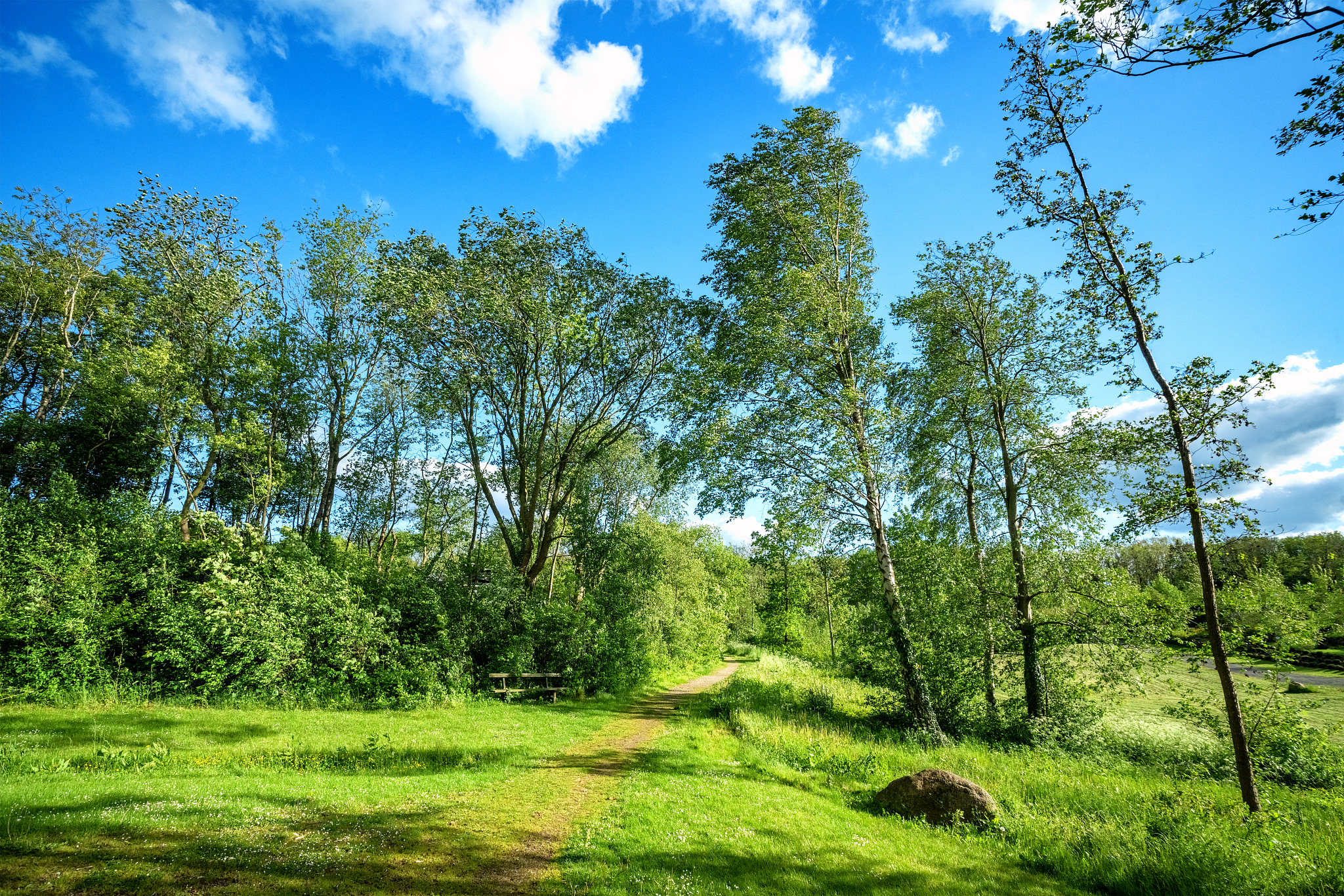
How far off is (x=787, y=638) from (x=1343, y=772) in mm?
36759

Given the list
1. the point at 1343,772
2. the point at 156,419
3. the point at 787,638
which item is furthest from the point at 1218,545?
the point at 787,638

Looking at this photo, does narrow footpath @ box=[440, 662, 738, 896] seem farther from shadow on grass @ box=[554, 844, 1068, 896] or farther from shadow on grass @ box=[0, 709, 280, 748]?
shadow on grass @ box=[0, 709, 280, 748]

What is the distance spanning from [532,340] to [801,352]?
11652mm

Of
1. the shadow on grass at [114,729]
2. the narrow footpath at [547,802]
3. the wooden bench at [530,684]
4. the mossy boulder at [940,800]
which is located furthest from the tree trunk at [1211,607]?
the wooden bench at [530,684]

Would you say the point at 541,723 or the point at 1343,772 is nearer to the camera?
the point at 1343,772

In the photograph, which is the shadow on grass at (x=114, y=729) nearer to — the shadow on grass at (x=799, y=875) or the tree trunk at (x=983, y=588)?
the shadow on grass at (x=799, y=875)

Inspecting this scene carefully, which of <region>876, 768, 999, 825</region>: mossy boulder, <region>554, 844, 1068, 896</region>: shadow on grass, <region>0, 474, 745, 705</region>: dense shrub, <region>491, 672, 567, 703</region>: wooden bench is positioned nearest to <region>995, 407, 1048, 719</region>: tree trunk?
<region>876, 768, 999, 825</region>: mossy boulder

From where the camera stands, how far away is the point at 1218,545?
862 centimetres

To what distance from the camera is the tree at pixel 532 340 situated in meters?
21.0

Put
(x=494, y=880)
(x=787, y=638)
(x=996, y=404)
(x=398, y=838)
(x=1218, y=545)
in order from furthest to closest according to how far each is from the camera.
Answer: (x=787, y=638) → (x=996, y=404) → (x=1218, y=545) → (x=398, y=838) → (x=494, y=880)

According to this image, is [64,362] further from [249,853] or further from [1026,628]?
[1026,628]

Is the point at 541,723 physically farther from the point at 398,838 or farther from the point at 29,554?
the point at 29,554

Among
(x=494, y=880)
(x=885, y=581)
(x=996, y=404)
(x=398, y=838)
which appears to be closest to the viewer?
(x=494, y=880)

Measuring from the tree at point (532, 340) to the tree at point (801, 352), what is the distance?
6814 millimetres
